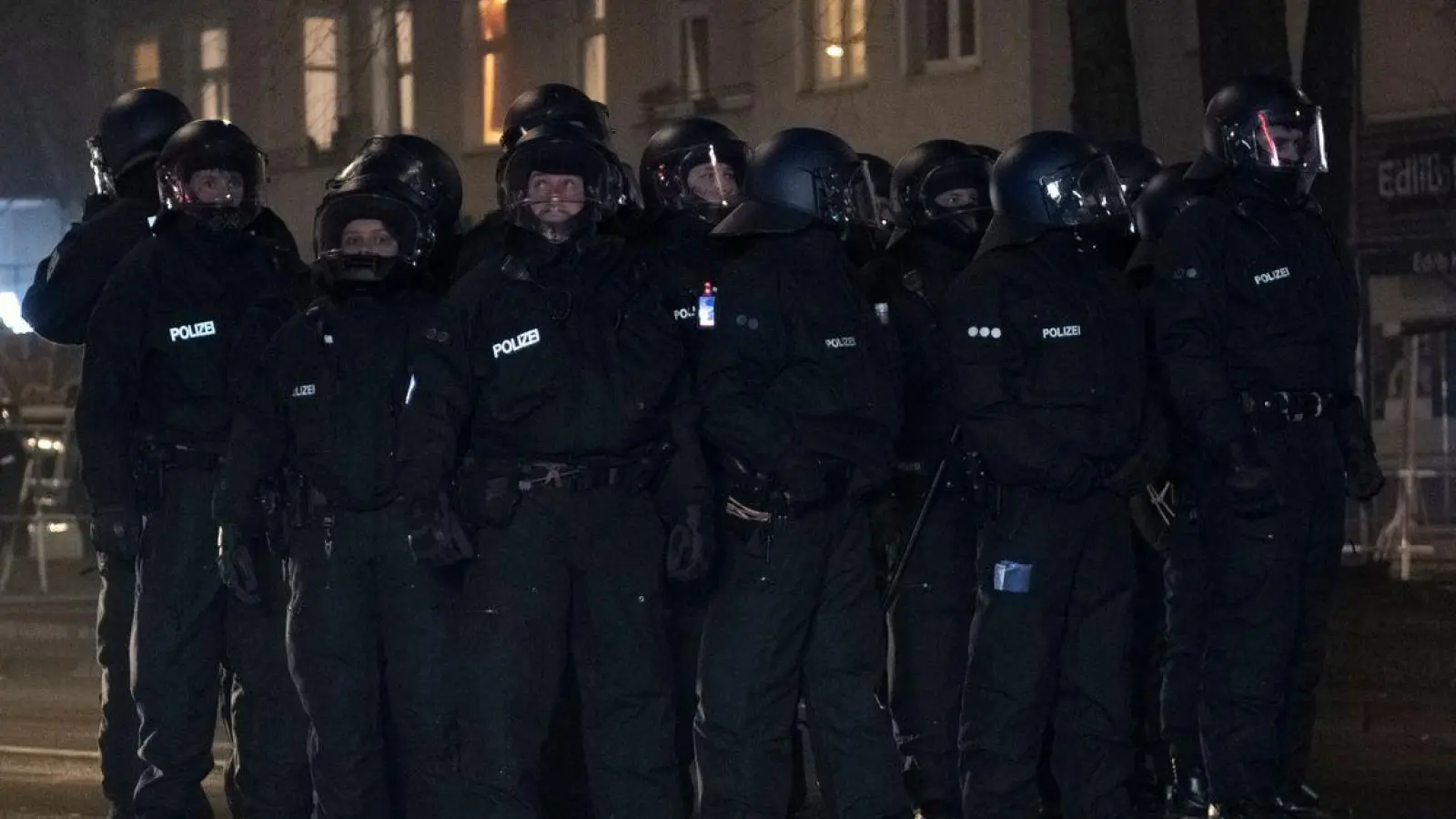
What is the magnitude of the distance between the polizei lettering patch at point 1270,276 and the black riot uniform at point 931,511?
99cm

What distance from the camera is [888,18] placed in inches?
915

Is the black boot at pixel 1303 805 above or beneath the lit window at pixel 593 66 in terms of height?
beneath

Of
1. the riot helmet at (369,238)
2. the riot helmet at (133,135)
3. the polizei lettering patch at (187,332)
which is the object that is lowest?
the polizei lettering patch at (187,332)

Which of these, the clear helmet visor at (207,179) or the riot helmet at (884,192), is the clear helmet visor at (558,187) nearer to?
the clear helmet visor at (207,179)

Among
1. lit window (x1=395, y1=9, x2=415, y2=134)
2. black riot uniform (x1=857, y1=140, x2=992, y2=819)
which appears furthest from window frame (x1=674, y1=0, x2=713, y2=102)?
black riot uniform (x1=857, y1=140, x2=992, y2=819)

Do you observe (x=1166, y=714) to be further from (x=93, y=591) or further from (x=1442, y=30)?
(x=1442, y=30)

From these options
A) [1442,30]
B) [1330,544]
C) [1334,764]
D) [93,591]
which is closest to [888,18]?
[1442,30]

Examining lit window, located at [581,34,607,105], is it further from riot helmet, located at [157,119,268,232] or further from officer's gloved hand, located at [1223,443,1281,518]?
officer's gloved hand, located at [1223,443,1281,518]

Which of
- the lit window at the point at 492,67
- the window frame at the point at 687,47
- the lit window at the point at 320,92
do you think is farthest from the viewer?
the lit window at the point at 320,92

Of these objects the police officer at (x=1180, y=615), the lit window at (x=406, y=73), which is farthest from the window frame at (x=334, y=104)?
the police officer at (x=1180, y=615)

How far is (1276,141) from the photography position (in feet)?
26.1

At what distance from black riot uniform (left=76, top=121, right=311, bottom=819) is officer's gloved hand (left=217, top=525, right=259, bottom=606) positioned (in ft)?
1.22

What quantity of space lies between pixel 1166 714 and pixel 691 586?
5.76ft

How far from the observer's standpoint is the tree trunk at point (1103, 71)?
1416cm
